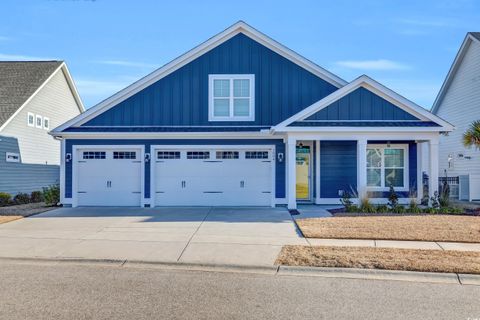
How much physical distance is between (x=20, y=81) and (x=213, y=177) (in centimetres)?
1318

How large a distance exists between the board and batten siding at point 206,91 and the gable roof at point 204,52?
16cm

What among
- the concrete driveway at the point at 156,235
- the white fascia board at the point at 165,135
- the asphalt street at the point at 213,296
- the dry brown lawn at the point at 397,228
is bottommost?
the asphalt street at the point at 213,296

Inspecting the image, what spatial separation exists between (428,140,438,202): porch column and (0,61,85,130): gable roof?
18039 mm

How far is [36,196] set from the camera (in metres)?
22.1

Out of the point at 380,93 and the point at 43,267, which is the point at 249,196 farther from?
the point at 43,267

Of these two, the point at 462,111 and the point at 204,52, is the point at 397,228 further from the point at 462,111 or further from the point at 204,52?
the point at 462,111

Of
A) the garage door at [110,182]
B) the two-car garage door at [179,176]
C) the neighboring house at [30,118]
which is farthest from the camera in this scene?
the neighboring house at [30,118]

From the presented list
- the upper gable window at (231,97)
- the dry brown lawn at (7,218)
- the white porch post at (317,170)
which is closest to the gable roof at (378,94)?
the white porch post at (317,170)

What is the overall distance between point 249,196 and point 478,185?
1126cm

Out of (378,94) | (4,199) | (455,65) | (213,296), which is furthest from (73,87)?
(213,296)

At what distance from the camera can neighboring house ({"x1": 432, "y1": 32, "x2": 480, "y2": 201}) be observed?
73.3 ft

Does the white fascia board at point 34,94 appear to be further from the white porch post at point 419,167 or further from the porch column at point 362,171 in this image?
the white porch post at point 419,167

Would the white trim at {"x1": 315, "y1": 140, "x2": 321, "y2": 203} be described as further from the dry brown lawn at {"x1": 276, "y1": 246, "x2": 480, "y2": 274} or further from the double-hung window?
the dry brown lawn at {"x1": 276, "y1": 246, "x2": 480, "y2": 274}

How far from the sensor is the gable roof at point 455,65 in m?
23.5
